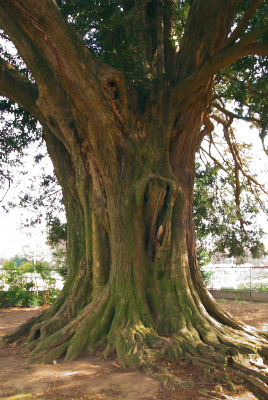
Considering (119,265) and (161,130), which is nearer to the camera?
(119,265)

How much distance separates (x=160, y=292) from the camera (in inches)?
242

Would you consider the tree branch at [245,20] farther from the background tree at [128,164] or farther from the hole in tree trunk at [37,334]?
the hole in tree trunk at [37,334]

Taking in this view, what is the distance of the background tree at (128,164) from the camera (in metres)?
5.57

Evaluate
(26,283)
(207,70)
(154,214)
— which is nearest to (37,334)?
(154,214)

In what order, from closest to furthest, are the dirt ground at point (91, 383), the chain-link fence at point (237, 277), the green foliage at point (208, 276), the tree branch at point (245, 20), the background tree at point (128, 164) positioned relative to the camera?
the dirt ground at point (91, 383) < the background tree at point (128, 164) < the tree branch at point (245, 20) < the chain-link fence at point (237, 277) < the green foliage at point (208, 276)

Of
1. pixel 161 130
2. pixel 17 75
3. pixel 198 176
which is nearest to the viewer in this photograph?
pixel 161 130

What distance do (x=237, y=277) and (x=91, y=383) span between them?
1195 cm

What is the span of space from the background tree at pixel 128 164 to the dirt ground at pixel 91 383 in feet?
0.97

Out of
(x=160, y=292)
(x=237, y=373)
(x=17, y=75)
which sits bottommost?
(x=237, y=373)

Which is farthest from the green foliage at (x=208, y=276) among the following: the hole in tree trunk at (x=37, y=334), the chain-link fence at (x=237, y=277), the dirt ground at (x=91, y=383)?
the dirt ground at (x=91, y=383)

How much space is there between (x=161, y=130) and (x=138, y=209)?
5.92 ft

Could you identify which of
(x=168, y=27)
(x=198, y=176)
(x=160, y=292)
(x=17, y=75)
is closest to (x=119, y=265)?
(x=160, y=292)

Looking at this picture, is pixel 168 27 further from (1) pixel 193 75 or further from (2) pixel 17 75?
(2) pixel 17 75

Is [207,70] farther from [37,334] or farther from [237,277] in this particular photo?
[237,277]
